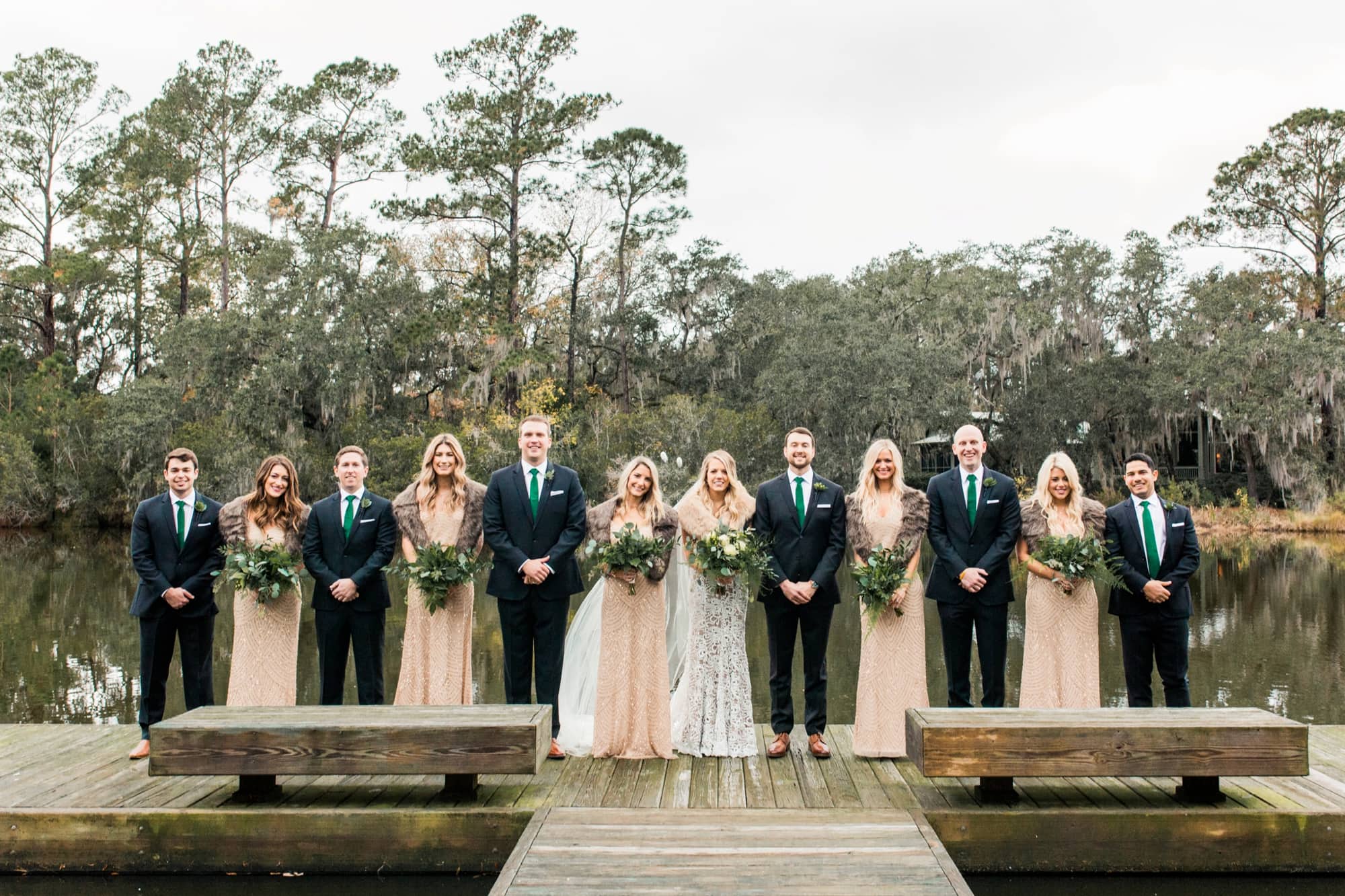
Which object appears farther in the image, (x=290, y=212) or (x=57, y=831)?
(x=290, y=212)

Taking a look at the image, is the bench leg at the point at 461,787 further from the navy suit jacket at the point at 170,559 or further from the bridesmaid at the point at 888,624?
the bridesmaid at the point at 888,624

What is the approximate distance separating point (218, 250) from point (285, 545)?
32.4 m

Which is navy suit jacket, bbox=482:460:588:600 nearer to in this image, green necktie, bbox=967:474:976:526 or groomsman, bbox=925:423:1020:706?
groomsman, bbox=925:423:1020:706

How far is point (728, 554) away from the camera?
610cm

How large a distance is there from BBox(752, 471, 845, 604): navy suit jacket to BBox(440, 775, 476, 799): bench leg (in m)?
2.03

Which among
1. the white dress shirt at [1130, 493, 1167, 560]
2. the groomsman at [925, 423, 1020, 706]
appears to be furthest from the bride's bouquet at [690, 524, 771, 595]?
the white dress shirt at [1130, 493, 1167, 560]

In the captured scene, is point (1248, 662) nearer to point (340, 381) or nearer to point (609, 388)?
point (340, 381)

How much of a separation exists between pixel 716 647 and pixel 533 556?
127 cm

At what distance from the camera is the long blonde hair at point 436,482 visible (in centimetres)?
669

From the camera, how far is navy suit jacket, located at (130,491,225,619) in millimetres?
6387

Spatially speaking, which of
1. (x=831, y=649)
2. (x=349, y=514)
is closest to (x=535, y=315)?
(x=831, y=649)

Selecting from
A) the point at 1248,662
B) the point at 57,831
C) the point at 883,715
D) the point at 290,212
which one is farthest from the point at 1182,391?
the point at 57,831

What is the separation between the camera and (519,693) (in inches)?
254

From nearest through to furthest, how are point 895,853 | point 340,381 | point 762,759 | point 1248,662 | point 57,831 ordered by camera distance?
point 895,853 → point 57,831 → point 762,759 → point 1248,662 → point 340,381
